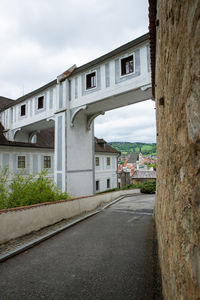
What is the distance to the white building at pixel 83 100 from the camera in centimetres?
1168

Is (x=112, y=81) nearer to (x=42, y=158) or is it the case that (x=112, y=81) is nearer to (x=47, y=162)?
(x=42, y=158)

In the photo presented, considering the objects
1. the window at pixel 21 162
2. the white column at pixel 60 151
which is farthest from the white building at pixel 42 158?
the white column at pixel 60 151

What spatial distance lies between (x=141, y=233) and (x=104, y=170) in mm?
21983

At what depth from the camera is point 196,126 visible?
3.51ft

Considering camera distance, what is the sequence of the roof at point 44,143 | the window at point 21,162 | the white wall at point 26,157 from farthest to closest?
the window at point 21,162 < the roof at point 44,143 < the white wall at point 26,157

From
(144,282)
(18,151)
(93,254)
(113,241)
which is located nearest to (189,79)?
(144,282)

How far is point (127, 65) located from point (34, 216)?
35.4 ft

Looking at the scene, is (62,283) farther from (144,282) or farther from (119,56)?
(119,56)

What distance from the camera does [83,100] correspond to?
563 inches

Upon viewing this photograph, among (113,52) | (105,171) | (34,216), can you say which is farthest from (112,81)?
(105,171)

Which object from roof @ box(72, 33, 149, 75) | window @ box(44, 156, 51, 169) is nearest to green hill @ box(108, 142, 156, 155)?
window @ box(44, 156, 51, 169)

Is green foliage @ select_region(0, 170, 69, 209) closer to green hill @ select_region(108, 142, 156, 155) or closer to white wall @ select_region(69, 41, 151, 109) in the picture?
white wall @ select_region(69, 41, 151, 109)

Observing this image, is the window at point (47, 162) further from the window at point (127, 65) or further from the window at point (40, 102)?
the window at point (127, 65)

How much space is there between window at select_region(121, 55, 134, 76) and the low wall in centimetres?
871
